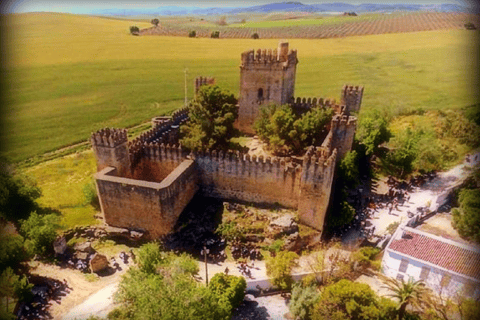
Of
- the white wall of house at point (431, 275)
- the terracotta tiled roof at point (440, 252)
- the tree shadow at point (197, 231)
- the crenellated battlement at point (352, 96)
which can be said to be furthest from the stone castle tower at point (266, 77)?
the white wall of house at point (431, 275)

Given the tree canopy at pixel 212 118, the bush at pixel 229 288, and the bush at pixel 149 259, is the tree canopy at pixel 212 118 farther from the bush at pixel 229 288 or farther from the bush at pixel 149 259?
the bush at pixel 229 288

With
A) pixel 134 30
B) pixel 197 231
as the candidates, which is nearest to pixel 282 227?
pixel 197 231

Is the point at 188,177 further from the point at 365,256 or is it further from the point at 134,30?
the point at 134,30

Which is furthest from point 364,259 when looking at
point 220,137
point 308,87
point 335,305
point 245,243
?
point 308,87

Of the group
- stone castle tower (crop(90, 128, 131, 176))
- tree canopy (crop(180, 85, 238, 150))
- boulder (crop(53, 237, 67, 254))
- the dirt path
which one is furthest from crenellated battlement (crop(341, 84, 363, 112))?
boulder (crop(53, 237, 67, 254))

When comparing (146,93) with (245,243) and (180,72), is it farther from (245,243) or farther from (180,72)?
(245,243)

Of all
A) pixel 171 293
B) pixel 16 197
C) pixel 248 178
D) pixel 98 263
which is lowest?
pixel 98 263
